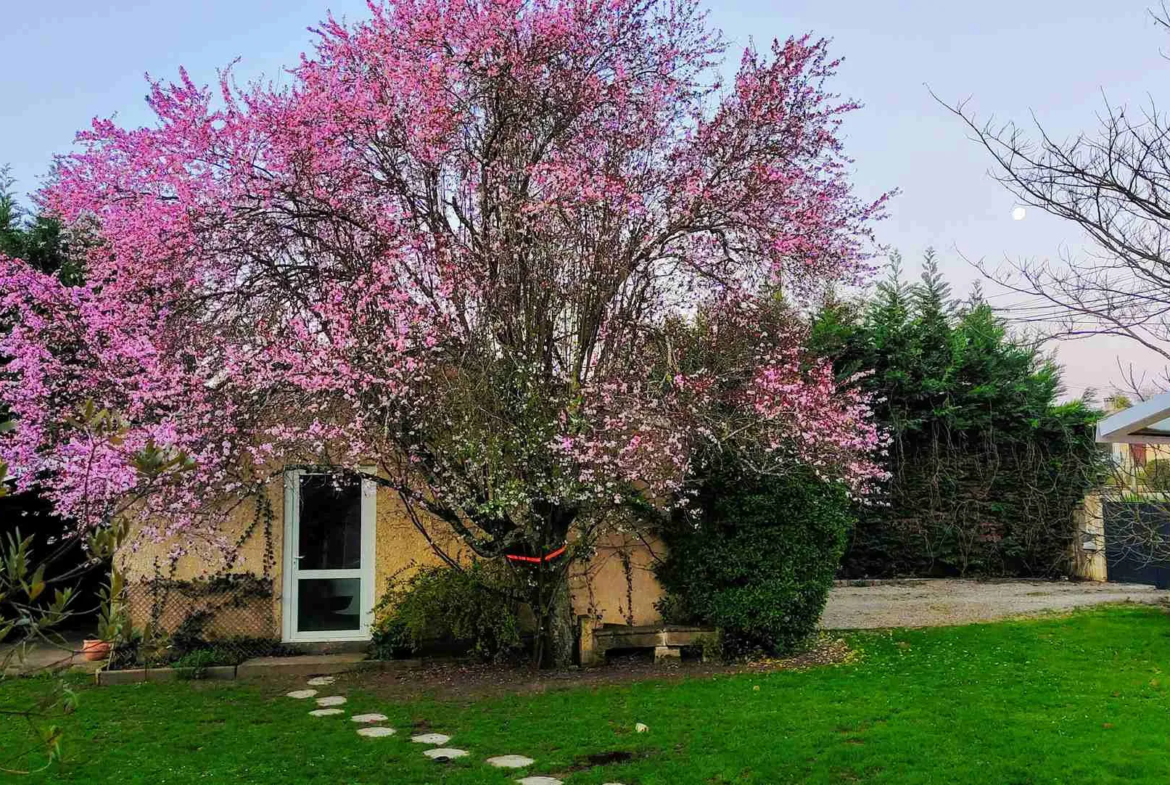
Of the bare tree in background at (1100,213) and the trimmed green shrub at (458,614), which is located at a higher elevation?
the bare tree in background at (1100,213)

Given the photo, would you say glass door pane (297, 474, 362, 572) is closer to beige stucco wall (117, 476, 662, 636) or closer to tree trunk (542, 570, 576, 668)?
beige stucco wall (117, 476, 662, 636)

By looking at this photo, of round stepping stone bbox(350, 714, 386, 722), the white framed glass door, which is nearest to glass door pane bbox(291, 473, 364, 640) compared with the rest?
the white framed glass door

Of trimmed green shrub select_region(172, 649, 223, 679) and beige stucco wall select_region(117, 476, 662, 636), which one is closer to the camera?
trimmed green shrub select_region(172, 649, 223, 679)

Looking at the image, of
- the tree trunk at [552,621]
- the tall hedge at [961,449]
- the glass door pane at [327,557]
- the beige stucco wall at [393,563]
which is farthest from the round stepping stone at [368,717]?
the tall hedge at [961,449]

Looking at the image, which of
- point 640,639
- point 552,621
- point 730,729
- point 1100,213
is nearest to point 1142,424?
point 1100,213

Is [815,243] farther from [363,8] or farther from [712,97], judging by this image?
[363,8]

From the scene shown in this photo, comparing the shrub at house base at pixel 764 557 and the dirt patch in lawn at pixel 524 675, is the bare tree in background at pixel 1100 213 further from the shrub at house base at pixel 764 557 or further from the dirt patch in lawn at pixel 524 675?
the dirt patch in lawn at pixel 524 675

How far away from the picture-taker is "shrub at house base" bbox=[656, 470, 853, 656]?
9.24 meters

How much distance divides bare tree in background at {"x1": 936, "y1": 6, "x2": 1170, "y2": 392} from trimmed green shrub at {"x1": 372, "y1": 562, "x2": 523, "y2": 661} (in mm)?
5962

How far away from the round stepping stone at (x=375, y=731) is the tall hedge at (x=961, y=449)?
37.8 feet

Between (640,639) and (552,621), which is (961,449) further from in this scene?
(552,621)

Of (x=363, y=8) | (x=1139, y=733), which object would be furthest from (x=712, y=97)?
(x=1139, y=733)

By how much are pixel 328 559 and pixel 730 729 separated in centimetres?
535

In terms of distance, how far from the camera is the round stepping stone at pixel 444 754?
6129 millimetres
